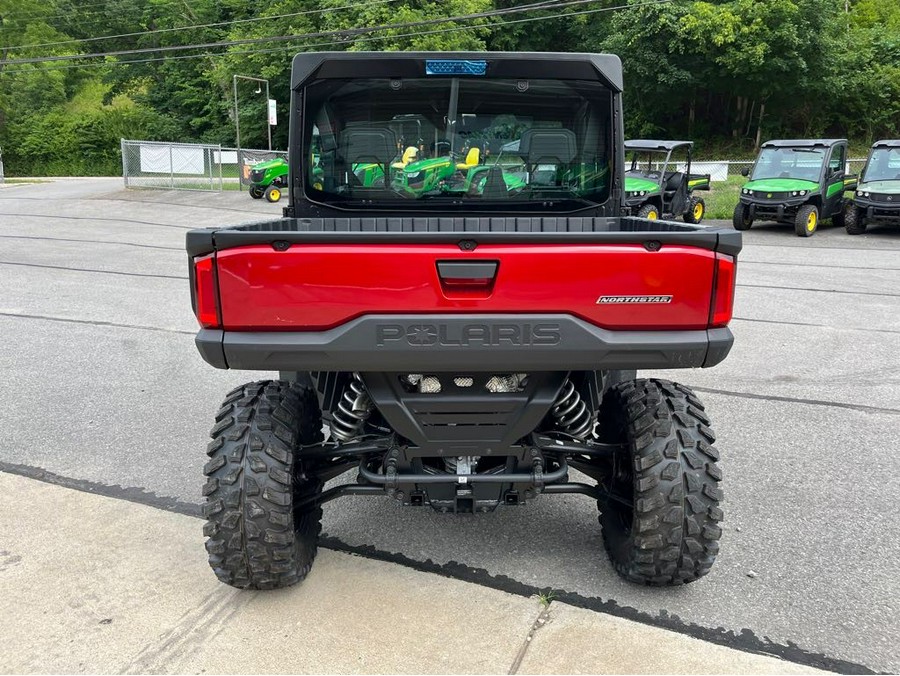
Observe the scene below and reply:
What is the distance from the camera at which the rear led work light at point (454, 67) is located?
372 centimetres

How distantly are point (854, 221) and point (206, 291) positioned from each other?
669 inches

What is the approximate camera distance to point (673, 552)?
3.08 metres

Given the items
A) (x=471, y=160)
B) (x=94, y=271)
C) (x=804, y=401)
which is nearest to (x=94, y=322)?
(x=94, y=271)

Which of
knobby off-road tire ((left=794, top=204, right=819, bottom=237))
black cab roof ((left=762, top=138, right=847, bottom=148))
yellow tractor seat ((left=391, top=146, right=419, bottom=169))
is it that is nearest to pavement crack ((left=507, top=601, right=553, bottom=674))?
yellow tractor seat ((left=391, top=146, right=419, bottom=169))

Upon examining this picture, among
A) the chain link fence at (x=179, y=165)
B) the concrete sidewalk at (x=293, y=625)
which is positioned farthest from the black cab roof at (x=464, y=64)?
the chain link fence at (x=179, y=165)

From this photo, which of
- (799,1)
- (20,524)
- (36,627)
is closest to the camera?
(36,627)

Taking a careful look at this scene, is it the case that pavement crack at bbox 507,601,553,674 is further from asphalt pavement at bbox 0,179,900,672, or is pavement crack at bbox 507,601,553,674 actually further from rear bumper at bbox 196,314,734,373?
rear bumper at bbox 196,314,734,373

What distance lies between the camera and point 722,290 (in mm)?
2693

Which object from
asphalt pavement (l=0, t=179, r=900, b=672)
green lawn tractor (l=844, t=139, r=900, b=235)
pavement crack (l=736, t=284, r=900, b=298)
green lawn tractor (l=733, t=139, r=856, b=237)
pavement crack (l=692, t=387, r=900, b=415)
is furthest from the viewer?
green lawn tractor (l=733, t=139, r=856, b=237)

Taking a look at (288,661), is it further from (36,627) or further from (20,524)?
(20,524)

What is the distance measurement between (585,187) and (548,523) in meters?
1.79

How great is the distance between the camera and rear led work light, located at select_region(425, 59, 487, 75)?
12.2 feet

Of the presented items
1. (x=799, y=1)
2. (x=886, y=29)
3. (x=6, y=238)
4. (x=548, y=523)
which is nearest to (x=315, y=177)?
(x=548, y=523)

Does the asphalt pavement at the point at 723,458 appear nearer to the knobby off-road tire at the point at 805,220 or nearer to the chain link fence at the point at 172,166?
the knobby off-road tire at the point at 805,220
